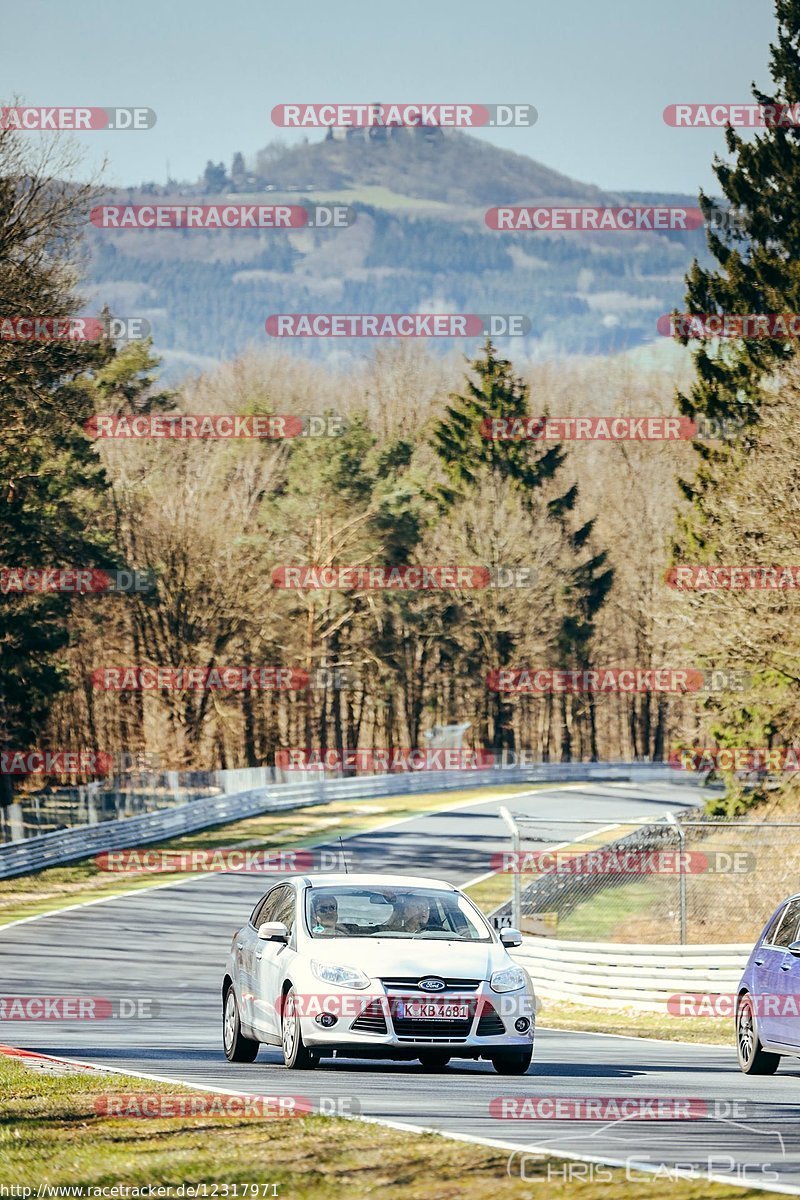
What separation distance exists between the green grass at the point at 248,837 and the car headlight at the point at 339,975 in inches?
910

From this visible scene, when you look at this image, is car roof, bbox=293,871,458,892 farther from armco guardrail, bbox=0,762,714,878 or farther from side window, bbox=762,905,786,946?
armco guardrail, bbox=0,762,714,878

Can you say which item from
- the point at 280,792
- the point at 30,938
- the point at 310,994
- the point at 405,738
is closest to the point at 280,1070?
the point at 310,994

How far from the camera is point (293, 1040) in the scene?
12547mm

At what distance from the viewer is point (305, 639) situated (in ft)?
244

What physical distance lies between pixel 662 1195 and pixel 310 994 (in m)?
5.25

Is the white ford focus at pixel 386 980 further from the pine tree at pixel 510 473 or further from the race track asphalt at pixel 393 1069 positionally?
the pine tree at pixel 510 473

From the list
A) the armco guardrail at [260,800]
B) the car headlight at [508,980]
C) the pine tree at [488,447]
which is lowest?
the armco guardrail at [260,800]

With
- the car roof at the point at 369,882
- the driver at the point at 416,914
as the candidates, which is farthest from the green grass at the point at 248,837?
the driver at the point at 416,914

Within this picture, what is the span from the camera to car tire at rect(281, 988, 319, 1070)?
40.8 feet

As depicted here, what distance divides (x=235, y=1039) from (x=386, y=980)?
232 cm

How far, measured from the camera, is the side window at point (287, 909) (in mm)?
13356

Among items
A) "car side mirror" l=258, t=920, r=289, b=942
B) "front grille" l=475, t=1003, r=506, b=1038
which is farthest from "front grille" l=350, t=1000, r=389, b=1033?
"car side mirror" l=258, t=920, r=289, b=942

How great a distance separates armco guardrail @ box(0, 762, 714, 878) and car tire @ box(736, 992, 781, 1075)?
28.2 m

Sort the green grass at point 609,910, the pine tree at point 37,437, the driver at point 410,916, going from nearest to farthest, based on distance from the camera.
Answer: the driver at point 410,916
the green grass at point 609,910
the pine tree at point 37,437
